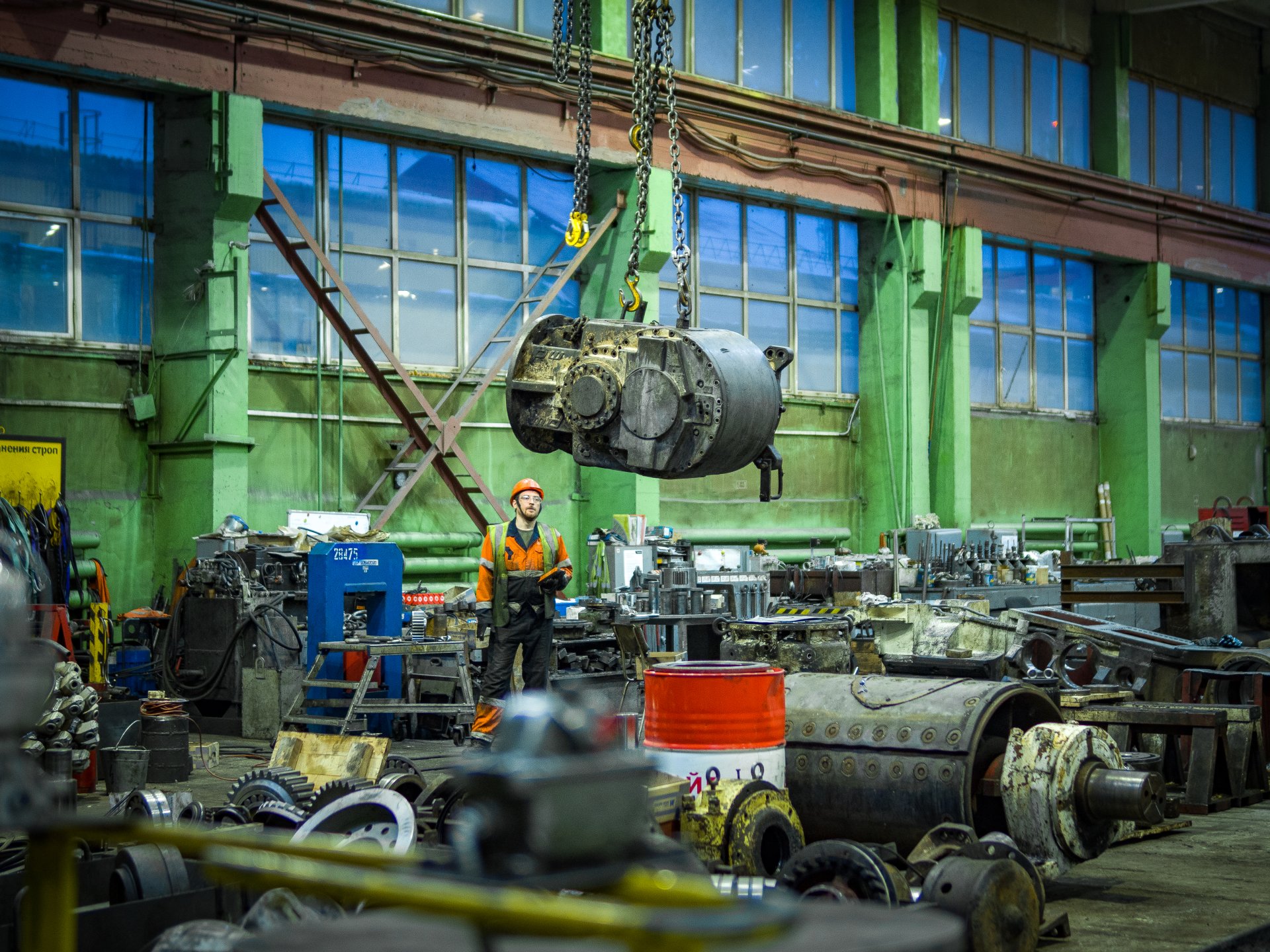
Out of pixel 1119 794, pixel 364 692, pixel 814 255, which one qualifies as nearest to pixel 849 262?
pixel 814 255

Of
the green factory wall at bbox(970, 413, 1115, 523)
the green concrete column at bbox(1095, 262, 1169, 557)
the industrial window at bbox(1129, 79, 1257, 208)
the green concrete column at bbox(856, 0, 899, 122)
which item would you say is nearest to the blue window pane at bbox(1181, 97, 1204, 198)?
the industrial window at bbox(1129, 79, 1257, 208)

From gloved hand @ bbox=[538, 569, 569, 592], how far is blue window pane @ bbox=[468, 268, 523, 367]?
6.07 meters

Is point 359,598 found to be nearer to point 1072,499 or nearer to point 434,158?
point 434,158

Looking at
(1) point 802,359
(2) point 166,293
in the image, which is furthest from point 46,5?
(1) point 802,359

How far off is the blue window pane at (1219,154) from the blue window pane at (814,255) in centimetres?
817

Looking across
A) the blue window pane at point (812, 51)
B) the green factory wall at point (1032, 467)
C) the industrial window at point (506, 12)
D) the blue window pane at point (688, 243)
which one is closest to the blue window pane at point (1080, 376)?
the green factory wall at point (1032, 467)

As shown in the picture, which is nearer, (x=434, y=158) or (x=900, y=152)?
(x=434, y=158)

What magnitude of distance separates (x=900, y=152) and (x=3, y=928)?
15159 mm

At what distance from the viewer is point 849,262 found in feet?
56.6

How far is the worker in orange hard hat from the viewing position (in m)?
8.20

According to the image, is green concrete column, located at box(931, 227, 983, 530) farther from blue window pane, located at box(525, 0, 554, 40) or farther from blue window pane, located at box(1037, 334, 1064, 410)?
blue window pane, located at box(525, 0, 554, 40)

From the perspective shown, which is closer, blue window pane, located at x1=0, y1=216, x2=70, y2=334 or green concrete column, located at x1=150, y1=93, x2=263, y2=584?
blue window pane, located at x1=0, y1=216, x2=70, y2=334

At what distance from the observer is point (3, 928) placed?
3355 mm

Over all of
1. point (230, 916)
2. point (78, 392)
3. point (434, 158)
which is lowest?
point (230, 916)
